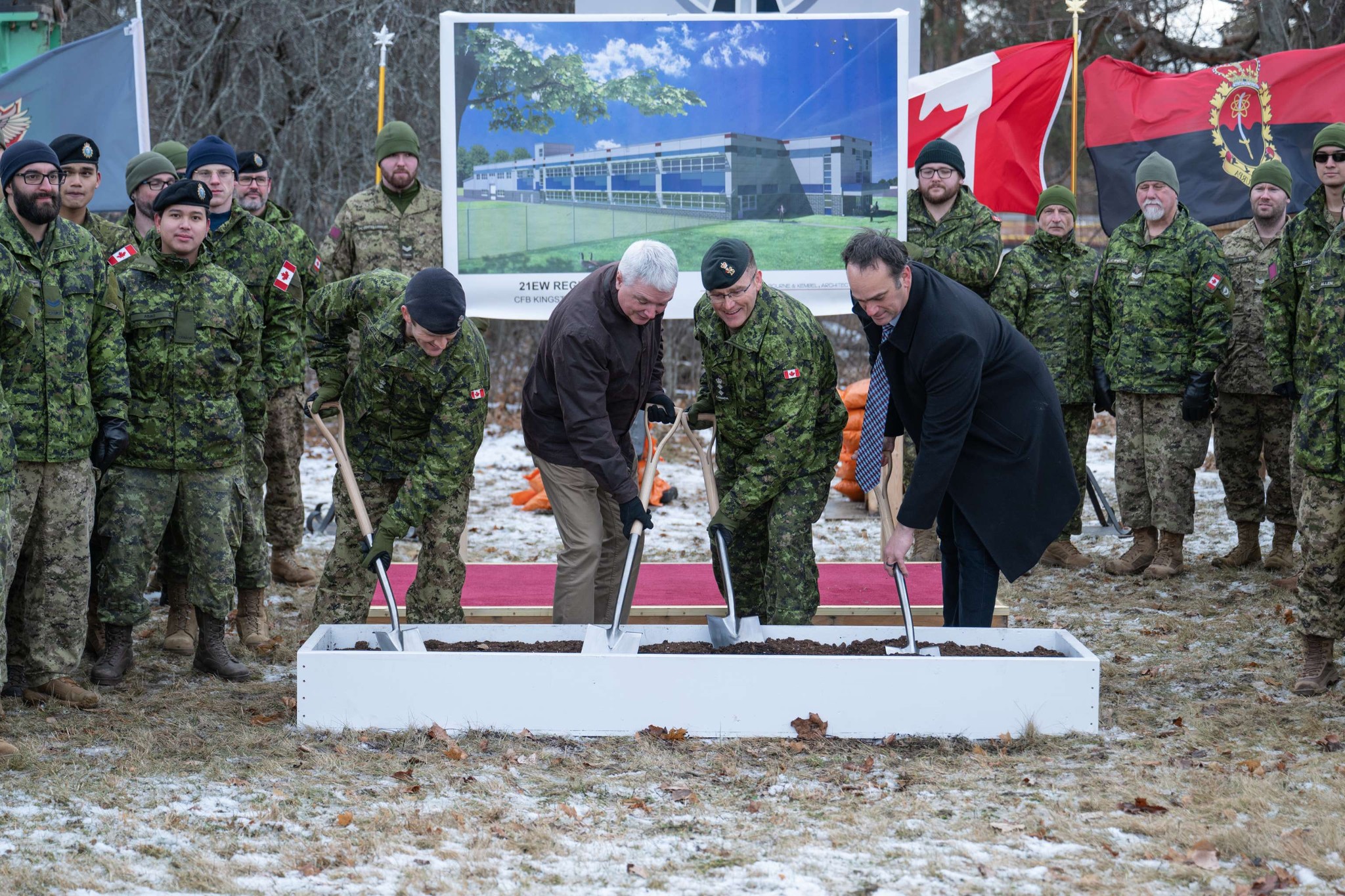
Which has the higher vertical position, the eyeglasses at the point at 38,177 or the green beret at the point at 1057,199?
the green beret at the point at 1057,199

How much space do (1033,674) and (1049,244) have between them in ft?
12.5

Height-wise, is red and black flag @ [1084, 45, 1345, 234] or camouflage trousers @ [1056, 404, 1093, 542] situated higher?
red and black flag @ [1084, 45, 1345, 234]

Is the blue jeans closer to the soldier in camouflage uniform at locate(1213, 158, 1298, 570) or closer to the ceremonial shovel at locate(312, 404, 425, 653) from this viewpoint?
the ceremonial shovel at locate(312, 404, 425, 653)

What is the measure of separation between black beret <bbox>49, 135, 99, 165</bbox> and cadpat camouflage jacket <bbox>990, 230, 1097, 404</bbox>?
471cm

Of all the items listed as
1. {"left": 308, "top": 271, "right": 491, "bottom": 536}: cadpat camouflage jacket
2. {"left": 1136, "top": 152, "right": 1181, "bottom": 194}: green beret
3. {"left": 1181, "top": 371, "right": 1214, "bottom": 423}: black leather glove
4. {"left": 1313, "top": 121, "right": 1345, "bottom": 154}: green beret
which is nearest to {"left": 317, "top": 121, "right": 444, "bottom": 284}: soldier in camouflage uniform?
{"left": 308, "top": 271, "right": 491, "bottom": 536}: cadpat camouflage jacket

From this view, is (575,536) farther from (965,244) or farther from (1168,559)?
(1168,559)

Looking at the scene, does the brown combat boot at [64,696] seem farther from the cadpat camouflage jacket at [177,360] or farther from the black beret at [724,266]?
the black beret at [724,266]

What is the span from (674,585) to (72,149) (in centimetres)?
327

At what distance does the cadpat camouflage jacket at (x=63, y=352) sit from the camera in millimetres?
4613

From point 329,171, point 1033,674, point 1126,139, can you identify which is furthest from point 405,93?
point 1033,674

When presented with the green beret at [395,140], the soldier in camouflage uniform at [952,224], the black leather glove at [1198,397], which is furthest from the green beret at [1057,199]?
the green beret at [395,140]

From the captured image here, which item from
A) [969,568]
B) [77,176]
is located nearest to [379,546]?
[77,176]

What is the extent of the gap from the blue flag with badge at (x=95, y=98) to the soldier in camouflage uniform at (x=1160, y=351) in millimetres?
5681

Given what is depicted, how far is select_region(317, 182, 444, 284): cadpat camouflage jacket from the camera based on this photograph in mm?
7309
